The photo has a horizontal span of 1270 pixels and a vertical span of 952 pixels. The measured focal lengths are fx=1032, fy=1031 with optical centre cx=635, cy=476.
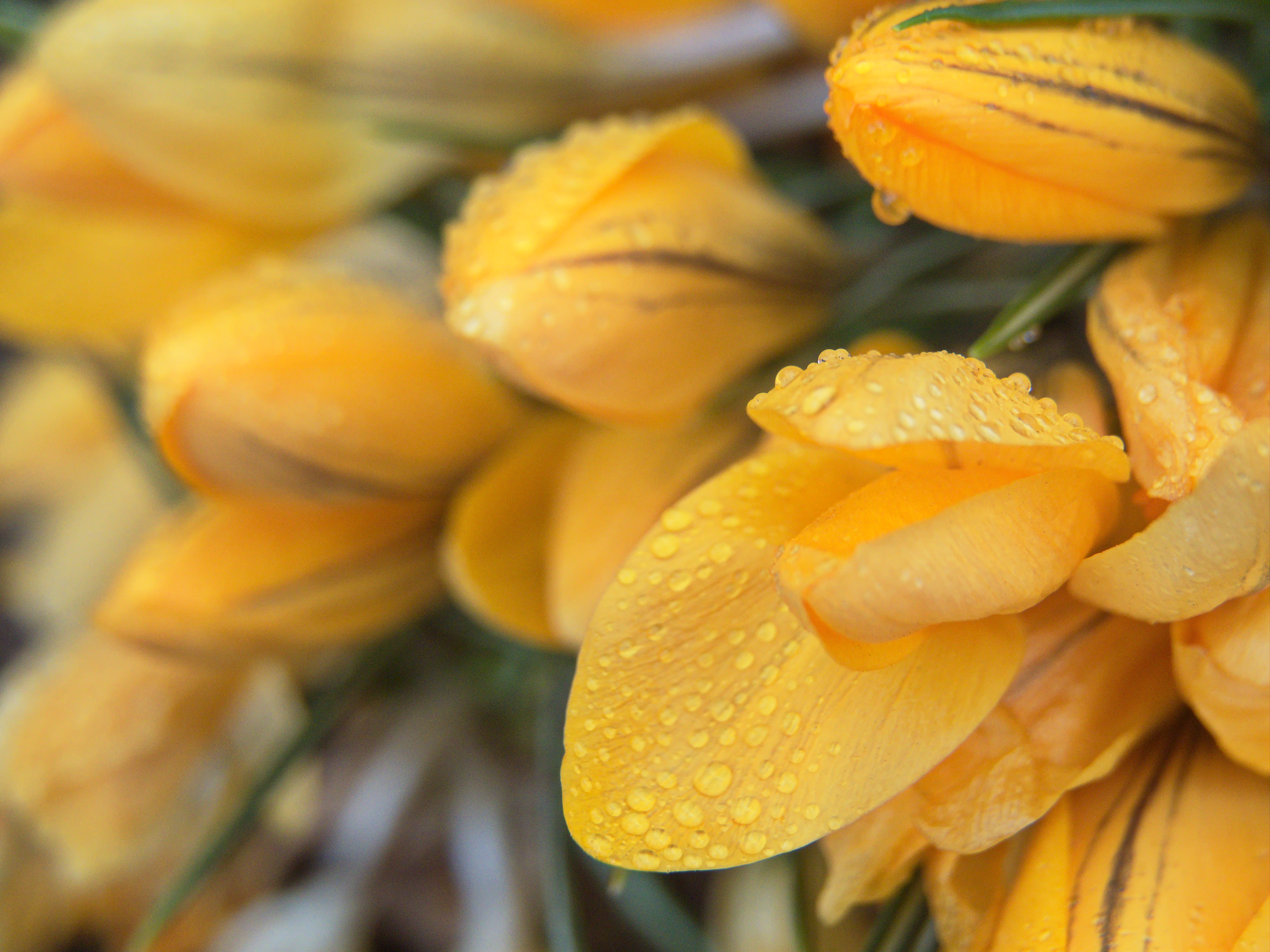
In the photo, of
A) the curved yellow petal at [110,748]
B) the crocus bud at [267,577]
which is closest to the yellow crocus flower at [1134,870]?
the crocus bud at [267,577]

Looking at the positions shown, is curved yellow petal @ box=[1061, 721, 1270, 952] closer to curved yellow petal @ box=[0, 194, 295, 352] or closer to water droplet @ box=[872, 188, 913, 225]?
water droplet @ box=[872, 188, 913, 225]

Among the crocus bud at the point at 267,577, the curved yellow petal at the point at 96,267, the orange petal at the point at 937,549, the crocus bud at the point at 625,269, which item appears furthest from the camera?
the curved yellow petal at the point at 96,267

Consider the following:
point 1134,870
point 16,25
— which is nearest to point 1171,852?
point 1134,870

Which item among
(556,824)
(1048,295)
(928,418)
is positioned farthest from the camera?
(556,824)

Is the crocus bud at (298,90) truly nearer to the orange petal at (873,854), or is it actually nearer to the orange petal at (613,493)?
the orange petal at (613,493)

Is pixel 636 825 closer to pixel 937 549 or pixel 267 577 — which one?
pixel 937 549

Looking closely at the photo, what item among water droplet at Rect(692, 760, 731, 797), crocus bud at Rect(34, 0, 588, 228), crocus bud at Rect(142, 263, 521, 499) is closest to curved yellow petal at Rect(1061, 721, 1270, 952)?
water droplet at Rect(692, 760, 731, 797)
